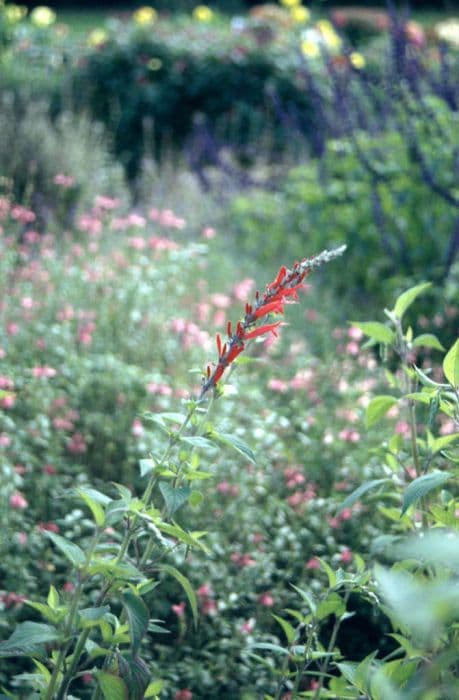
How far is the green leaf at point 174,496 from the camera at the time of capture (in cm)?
138

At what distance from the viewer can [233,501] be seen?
2.81 m

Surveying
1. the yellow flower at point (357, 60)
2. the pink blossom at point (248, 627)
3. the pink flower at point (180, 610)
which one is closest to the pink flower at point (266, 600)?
the pink blossom at point (248, 627)

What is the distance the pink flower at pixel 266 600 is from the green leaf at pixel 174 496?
1.11m

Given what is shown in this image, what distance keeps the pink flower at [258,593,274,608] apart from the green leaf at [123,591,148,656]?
3.82 feet

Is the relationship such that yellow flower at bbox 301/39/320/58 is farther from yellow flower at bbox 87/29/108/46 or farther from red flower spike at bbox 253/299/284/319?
red flower spike at bbox 253/299/284/319

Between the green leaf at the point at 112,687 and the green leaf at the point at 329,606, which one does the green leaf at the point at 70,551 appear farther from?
the green leaf at the point at 329,606

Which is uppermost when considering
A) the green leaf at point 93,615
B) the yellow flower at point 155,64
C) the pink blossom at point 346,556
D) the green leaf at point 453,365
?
the green leaf at point 453,365

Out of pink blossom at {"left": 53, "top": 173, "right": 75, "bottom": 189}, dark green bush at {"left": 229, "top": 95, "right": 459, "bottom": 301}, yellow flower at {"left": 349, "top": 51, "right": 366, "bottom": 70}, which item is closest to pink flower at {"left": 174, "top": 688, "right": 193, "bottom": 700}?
dark green bush at {"left": 229, "top": 95, "right": 459, "bottom": 301}

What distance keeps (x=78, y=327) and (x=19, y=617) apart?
1.47m

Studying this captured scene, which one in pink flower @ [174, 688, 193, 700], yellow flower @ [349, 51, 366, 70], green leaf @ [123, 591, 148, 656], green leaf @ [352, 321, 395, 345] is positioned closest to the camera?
green leaf @ [123, 591, 148, 656]

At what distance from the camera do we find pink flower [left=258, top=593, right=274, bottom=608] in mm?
2438

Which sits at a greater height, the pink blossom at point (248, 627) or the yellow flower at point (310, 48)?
the pink blossom at point (248, 627)

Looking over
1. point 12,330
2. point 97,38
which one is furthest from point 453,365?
point 97,38

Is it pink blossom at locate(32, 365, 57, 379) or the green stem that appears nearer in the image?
the green stem
